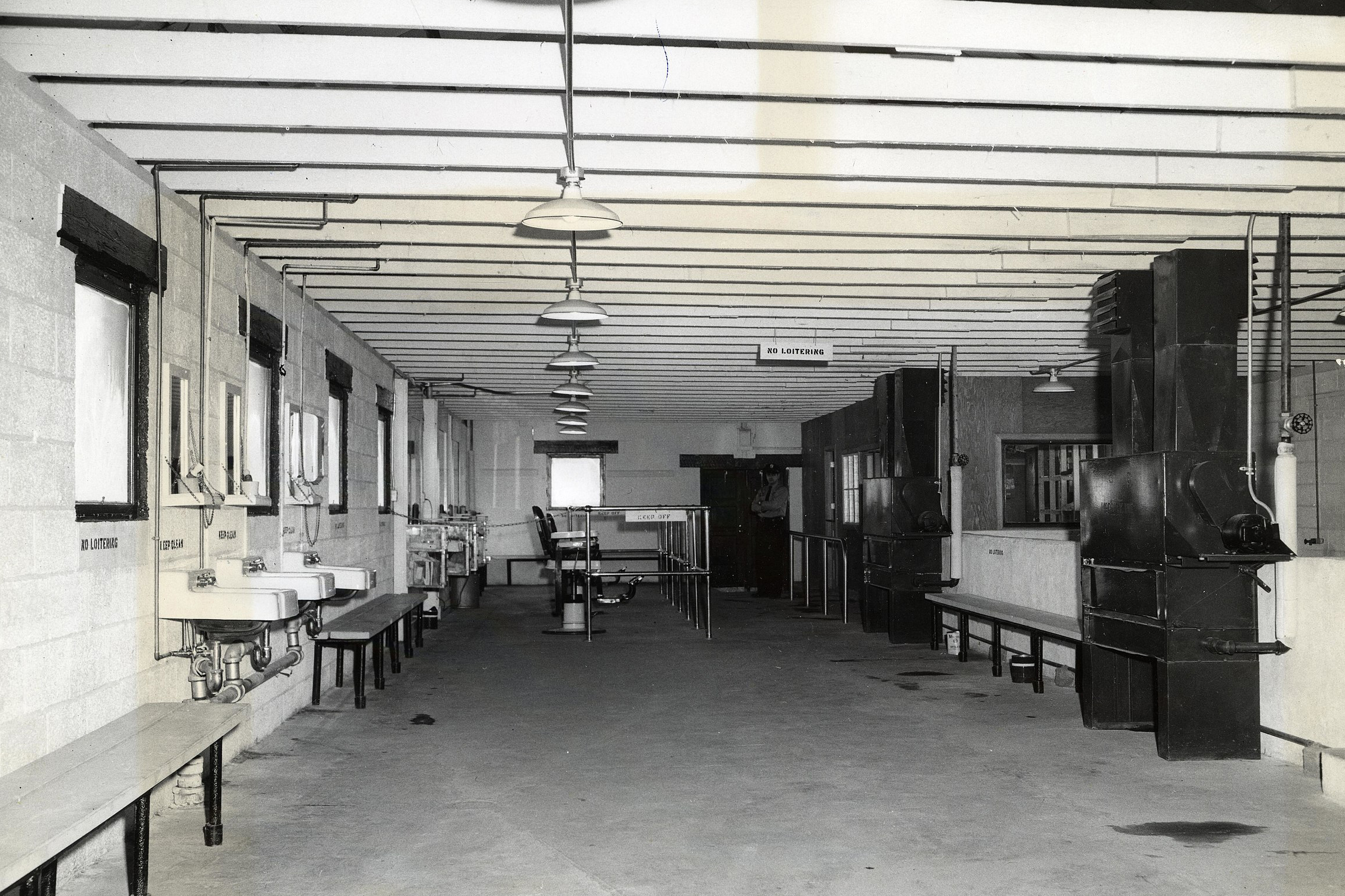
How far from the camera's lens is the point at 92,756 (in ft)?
12.4

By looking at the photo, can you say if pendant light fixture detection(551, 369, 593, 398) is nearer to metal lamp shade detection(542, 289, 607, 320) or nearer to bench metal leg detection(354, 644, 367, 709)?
bench metal leg detection(354, 644, 367, 709)

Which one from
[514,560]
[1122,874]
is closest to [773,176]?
[1122,874]

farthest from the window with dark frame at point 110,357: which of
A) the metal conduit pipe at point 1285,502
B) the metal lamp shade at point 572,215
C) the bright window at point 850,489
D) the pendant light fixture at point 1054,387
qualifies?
the bright window at point 850,489

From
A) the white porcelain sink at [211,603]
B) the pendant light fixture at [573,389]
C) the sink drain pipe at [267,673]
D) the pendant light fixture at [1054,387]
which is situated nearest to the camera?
the white porcelain sink at [211,603]

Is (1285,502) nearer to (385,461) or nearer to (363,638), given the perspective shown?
(363,638)

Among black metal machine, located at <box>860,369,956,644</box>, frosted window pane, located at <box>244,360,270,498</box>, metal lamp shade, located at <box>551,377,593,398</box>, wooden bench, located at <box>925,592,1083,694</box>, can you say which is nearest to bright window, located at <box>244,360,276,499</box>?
frosted window pane, located at <box>244,360,270,498</box>

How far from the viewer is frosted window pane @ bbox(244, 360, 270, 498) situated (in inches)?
258

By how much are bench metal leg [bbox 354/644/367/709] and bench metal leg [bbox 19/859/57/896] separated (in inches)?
169

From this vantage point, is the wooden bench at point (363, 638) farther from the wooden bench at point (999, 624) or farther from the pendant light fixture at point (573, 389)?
the wooden bench at point (999, 624)

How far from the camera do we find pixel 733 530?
17.6 meters

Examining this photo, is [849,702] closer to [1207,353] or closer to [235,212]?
[1207,353]

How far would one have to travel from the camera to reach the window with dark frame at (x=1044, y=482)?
13.3 m

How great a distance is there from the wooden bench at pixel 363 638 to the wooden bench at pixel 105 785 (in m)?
2.84

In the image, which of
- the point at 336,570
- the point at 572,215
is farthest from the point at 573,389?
the point at 572,215
